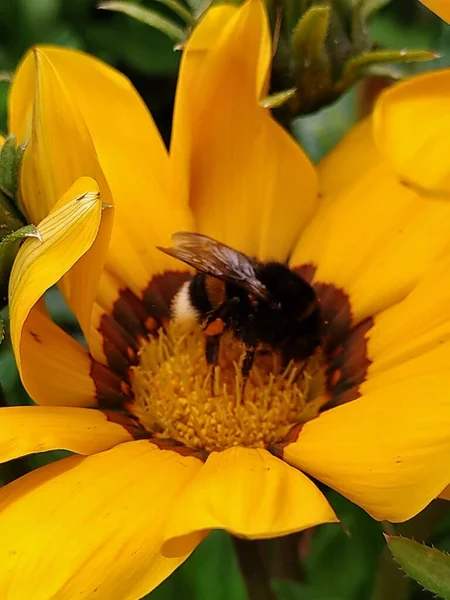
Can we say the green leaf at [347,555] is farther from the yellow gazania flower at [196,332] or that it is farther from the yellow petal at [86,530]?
the yellow petal at [86,530]

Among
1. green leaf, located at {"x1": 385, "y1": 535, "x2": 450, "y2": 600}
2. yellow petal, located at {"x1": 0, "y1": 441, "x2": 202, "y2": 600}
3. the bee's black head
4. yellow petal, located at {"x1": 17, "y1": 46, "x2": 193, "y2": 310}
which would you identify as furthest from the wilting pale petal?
green leaf, located at {"x1": 385, "y1": 535, "x2": 450, "y2": 600}

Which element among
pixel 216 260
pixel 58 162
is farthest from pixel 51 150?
pixel 216 260

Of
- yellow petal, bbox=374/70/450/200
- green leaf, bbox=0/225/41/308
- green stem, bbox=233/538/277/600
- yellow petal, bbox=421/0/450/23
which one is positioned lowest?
green stem, bbox=233/538/277/600

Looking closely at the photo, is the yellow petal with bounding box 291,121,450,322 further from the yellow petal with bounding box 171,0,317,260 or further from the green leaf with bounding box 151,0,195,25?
the green leaf with bounding box 151,0,195,25

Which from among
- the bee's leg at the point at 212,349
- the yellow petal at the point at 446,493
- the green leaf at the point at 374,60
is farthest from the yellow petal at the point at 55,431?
the green leaf at the point at 374,60

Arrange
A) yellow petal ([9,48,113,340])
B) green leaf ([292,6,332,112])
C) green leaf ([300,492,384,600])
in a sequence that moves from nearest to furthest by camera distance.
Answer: yellow petal ([9,48,113,340]) < green leaf ([292,6,332,112]) < green leaf ([300,492,384,600])

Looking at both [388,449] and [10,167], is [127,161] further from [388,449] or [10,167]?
[388,449]
